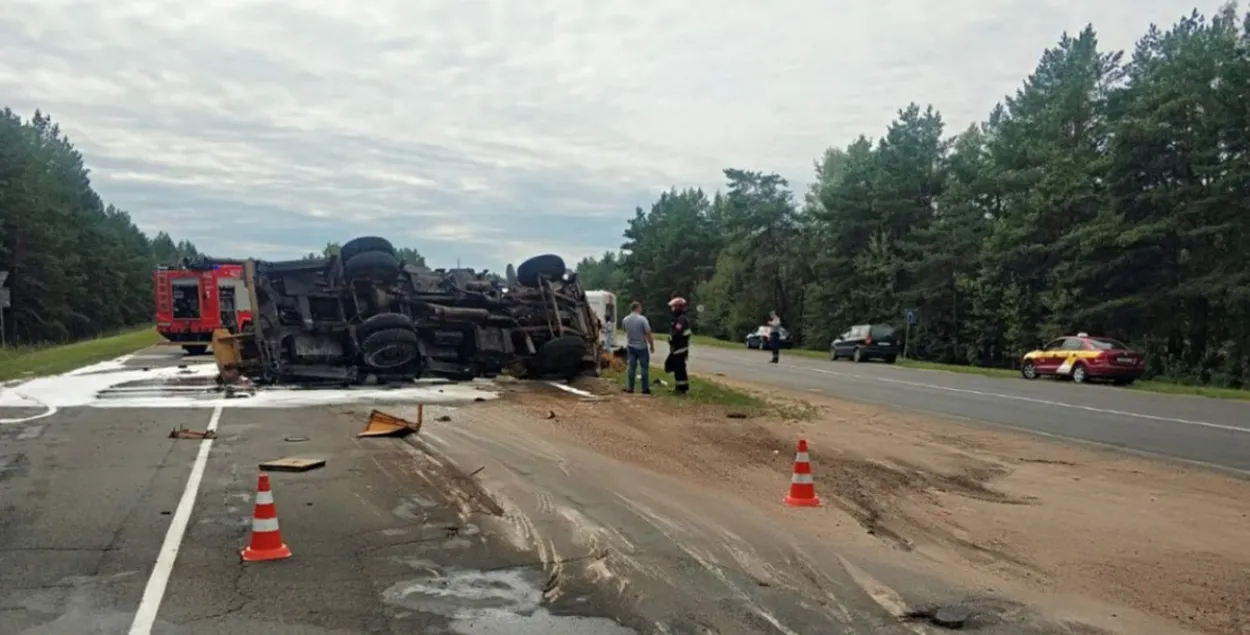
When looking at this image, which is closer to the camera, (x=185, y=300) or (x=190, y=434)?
(x=190, y=434)

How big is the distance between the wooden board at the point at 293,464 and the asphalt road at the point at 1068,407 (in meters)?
9.98

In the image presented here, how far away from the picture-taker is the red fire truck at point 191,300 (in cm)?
3177

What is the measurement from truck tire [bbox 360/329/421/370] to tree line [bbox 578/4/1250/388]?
91.9 ft

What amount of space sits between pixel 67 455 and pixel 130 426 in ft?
7.71

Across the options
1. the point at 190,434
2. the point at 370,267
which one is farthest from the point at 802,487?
the point at 370,267

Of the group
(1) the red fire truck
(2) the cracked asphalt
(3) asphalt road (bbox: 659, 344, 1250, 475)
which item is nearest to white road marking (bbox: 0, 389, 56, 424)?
(2) the cracked asphalt

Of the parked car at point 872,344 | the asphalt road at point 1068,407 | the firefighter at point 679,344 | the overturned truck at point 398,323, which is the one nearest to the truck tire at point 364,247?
the overturned truck at point 398,323

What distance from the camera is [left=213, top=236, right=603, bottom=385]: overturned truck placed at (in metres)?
19.5

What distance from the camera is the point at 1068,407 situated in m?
19.1

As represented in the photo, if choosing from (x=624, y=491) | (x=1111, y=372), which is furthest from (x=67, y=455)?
(x=1111, y=372)

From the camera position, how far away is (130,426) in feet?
42.3

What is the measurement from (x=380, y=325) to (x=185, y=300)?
15297 mm

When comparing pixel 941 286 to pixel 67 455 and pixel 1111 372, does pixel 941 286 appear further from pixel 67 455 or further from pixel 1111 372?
pixel 67 455

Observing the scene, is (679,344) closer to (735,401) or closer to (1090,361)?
(735,401)
